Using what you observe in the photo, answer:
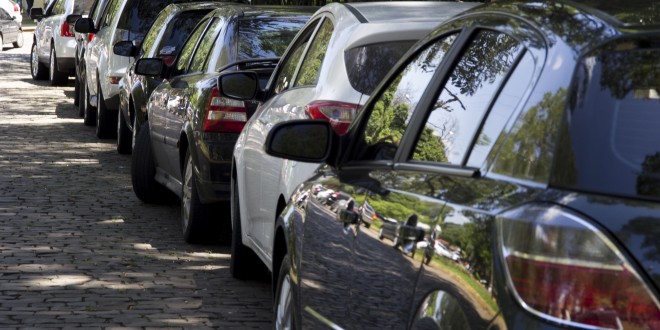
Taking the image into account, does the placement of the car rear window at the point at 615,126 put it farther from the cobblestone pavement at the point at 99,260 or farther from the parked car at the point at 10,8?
the parked car at the point at 10,8

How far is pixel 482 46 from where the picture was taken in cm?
395

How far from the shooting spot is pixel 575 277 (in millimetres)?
2928

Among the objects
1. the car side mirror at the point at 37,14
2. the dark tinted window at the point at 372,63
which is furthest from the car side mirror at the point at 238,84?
the car side mirror at the point at 37,14

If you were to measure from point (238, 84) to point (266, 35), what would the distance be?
185 centimetres

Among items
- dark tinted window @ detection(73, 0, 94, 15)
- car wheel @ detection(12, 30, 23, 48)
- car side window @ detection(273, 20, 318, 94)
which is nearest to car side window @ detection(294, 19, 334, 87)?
car side window @ detection(273, 20, 318, 94)

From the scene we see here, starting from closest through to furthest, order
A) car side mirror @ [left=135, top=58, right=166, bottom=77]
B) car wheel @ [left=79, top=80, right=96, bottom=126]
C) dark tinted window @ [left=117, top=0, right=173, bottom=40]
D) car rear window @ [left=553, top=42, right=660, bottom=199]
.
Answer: car rear window @ [left=553, top=42, right=660, bottom=199] → car side mirror @ [left=135, top=58, right=166, bottom=77] → dark tinted window @ [left=117, top=0, right=173, bottom=40] → car wheel @ [left=79, top=80, right=96, bottom=126]

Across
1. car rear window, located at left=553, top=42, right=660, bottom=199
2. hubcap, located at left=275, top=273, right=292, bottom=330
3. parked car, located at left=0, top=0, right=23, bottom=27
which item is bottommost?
parked car, located at left=0, top=0, right=23, bottom=27

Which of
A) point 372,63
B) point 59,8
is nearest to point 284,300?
point 372,63

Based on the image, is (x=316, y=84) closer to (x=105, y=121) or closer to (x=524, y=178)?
(x=524, y=178)

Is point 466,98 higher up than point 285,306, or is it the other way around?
point 466,98

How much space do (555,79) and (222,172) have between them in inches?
255

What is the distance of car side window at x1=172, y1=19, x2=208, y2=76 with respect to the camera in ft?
39.0

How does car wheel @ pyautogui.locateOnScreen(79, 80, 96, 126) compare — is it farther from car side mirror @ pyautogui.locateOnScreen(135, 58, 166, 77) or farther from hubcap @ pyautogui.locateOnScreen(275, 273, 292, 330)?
hubcap @ pyautogui.locateOnScreen(275, 273, 292, 330)

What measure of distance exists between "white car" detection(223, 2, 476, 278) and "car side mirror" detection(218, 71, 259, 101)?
183mm
